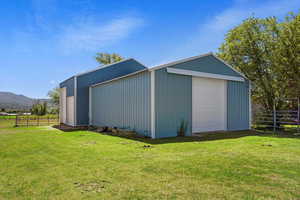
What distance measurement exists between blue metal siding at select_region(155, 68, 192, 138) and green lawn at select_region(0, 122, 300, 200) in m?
2.86

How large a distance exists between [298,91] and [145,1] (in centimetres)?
998

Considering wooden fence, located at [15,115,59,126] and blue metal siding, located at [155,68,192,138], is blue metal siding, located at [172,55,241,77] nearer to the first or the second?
blue metal siding, located at [155,68,192,138]

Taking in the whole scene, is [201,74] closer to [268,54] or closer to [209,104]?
[209,104]

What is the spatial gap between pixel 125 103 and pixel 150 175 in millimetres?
6417

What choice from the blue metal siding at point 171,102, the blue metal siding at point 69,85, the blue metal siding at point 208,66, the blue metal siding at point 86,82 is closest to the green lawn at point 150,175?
the blue metal siding at point 171,102

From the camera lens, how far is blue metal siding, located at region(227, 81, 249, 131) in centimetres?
1062

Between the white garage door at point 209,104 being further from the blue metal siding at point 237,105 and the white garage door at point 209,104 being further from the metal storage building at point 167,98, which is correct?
the blue metal siding at point 237,105

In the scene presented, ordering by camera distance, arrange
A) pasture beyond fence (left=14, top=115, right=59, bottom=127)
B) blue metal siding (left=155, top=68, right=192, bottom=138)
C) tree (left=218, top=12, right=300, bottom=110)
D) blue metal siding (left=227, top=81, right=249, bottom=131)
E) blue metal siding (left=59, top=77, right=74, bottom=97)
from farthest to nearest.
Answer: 1. pasture beyond fence (left=14, top=115, right=59, bottom=127)
2. blue metal siding (left=59, top=77, right=74, bottom=97)
3. tree (left=218, top=12, right=300, bottom=110)
4. blue metal siding (left=227, top=81, right=249, bottom=131)
5. blue metal siding (left=155, top=68, right=192, bottom=138)

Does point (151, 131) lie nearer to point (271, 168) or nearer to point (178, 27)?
point (271, 168)

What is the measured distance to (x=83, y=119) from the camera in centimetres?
1305

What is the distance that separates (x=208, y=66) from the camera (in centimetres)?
984

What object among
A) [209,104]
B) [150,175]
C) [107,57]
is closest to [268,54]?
[209,104]

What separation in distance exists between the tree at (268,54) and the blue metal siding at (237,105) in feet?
7.39

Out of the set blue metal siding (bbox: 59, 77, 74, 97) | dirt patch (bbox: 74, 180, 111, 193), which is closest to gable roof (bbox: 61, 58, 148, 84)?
blue metal siding (bbox: 59, 77, 74, 97)
